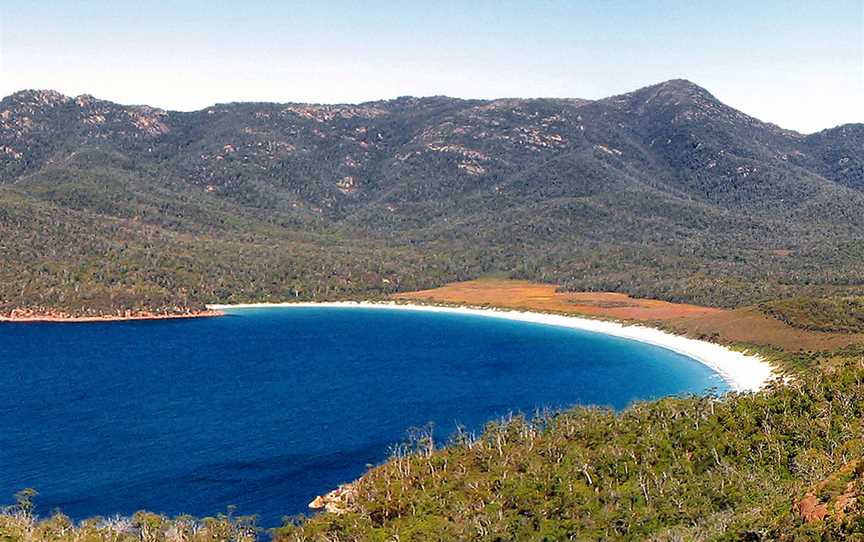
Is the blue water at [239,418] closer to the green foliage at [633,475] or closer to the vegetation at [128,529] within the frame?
the vegetation at [128,529]

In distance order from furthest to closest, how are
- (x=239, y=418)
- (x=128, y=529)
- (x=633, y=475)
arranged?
(x=239, y=418) → (x=633, y=475) → (x=128, y=529)

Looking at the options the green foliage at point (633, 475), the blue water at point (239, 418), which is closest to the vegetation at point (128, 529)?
the blue water at point (239, 418)

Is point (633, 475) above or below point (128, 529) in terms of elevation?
above

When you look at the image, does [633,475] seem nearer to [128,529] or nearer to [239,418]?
[128,529]

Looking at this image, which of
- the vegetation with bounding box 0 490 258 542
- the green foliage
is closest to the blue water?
the vegetation with bounding box 0 490 258 542

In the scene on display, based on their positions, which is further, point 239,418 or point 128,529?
point 239,418

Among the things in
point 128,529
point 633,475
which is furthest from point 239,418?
point 633,475

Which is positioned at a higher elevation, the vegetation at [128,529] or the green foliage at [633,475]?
the green foliage at [633,475]

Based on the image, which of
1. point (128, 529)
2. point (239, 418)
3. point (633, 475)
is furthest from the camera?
point (239, 418)

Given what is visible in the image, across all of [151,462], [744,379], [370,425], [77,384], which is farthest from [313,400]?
[744,379]

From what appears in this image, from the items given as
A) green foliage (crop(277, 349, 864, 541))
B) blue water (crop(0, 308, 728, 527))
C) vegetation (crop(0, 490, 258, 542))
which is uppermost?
green foliage (crop(277, 349, 864, 541))

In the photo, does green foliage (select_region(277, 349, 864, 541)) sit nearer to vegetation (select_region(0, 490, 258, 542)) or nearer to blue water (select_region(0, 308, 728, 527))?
vegetation (select_region(0, 490, 258, 542))

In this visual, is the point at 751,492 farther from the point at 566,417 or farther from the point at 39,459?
the point at 39,459
